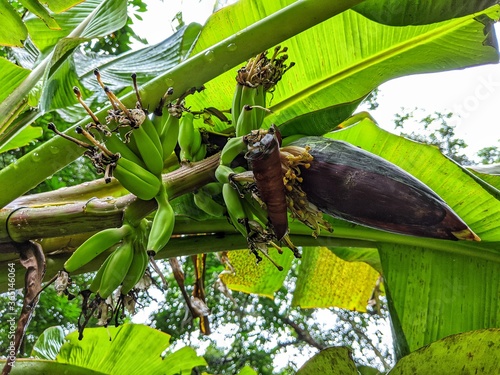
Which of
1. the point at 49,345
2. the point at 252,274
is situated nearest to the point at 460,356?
the point at 252,274

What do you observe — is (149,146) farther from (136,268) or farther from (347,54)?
(347,54)

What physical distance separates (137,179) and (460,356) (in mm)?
475

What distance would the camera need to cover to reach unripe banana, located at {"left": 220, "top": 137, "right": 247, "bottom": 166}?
67 cm

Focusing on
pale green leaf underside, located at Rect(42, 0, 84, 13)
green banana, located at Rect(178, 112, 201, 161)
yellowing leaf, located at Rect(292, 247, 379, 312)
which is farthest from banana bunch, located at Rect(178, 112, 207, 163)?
yellowing leaf, located at Rect(292, 247, 379, 312)

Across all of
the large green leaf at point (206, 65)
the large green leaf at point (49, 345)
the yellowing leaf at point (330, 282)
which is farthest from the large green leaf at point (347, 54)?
the large green leaf at point (49, 345)

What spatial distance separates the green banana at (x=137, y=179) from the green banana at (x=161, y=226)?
1cm

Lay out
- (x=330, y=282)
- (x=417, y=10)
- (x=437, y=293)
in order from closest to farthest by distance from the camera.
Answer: (x=417, y=10)
(x=437, y=293)
(x=330, y=282)

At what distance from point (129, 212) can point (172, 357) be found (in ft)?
1.86

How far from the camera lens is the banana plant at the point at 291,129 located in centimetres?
68

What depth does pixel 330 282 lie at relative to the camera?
132cm

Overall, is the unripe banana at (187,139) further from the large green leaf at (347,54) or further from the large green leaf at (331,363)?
the large green leaf at (331,363)

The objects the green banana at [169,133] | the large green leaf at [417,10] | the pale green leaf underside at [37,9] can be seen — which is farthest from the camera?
the pale green leaf underside at [37,9]

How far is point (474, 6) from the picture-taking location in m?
0.61

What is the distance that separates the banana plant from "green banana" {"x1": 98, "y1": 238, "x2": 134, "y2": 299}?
51 mm
